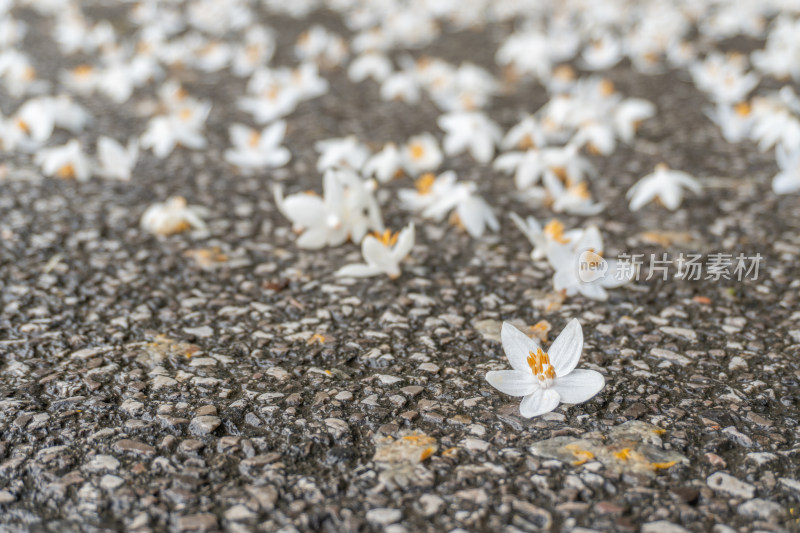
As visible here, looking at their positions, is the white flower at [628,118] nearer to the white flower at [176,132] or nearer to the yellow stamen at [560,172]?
the yellow stamen at [560,172]

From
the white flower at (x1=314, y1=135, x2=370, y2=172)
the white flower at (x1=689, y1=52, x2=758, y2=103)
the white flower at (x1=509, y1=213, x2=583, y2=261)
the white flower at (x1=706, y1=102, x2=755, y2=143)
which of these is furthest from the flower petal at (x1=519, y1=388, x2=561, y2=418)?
the white flower at (x1=689, y1=52, x2=758, y2=103)

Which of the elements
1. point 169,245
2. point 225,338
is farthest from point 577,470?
point 169,245

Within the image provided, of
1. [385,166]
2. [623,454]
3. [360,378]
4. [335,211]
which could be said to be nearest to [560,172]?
[385,166]

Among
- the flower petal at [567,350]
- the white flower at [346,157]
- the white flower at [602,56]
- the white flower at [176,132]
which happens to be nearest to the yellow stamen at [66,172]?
the white flower at [176,132]

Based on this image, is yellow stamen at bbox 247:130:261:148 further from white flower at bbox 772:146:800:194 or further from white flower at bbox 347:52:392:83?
white flower at bbox 772:146:800:194

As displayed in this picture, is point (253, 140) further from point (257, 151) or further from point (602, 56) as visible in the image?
point (602, 56)

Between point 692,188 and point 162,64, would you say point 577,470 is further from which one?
point 162,64

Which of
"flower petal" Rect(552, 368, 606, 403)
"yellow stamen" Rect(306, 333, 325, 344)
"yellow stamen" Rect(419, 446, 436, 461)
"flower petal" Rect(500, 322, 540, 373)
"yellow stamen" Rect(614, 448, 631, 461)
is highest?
"flower petal" Rect(500, 322, 540, 373)
